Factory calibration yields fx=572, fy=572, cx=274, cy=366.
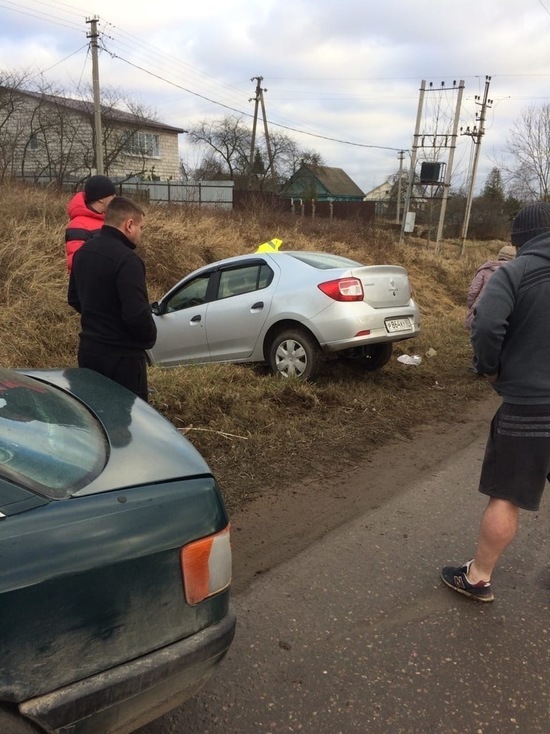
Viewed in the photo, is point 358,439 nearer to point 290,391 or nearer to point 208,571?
point 290,391

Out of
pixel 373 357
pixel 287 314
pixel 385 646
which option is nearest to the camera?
pixel 385 646

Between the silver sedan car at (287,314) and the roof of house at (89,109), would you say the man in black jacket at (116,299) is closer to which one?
the silver sedan car at (287,314)

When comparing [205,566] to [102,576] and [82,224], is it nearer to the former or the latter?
[102,576]

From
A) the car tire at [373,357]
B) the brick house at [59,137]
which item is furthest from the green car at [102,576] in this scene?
the brick house at [59,137]

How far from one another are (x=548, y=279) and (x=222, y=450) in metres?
2.82

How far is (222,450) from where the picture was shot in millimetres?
4570

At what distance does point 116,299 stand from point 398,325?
3.77m

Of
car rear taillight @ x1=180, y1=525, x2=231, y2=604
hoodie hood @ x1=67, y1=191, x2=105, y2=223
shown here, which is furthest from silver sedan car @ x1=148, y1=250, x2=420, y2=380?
car rear taillight @ x1=180, y1=525, x2=231, y2=604

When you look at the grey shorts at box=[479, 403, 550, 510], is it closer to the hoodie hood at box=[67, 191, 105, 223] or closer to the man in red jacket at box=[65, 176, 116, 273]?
the man in red jacket at box=[65, 176, 116, 273]

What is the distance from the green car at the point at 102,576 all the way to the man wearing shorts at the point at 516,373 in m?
1.45

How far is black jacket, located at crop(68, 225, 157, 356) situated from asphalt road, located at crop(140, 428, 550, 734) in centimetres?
158

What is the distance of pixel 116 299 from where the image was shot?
133 inches

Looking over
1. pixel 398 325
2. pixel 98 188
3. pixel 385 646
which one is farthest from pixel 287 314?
pixel 385 646

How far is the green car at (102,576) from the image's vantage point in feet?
4.68
